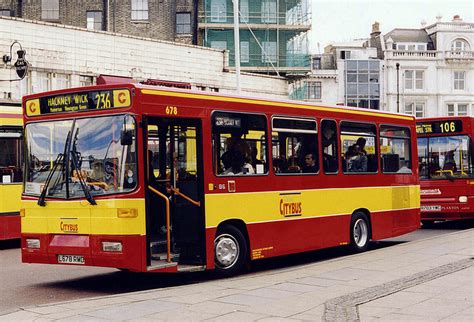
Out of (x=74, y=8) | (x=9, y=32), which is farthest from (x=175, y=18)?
(x=9, y=32)

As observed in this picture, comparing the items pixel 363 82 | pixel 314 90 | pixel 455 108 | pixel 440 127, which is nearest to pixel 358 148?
pixel 440 127

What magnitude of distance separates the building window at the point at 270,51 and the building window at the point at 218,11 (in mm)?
3499

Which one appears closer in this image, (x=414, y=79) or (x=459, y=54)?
(x=414, y=79)

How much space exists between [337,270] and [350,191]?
3696 millimetres

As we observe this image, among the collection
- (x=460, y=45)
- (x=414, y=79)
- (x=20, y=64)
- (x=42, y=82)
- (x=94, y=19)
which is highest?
(x=460, y=45)

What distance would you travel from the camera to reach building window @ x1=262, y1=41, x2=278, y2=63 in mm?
55069

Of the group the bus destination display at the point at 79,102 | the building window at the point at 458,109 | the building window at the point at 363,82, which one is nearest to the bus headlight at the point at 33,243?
the bus destination display at the point at 79,102

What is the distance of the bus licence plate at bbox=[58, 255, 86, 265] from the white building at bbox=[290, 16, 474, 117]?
59.8m

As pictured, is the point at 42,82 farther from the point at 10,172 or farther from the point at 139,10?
the point at 139,10

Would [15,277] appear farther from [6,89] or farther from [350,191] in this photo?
[6,89]

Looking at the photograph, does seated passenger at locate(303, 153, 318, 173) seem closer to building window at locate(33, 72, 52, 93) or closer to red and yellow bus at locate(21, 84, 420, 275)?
red and yellow bus at locate(21, 84, 420, 275)

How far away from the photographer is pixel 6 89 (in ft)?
101

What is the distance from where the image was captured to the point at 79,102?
39.4ft

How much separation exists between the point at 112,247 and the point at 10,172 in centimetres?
744
